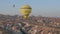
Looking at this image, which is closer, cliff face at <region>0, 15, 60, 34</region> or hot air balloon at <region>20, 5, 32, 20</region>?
hot air balloon at <region>20, 5, 32, 20</region>

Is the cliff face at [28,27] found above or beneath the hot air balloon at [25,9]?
beneath

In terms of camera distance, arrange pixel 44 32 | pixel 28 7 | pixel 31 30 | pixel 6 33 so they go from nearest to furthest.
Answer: pixel 28 7 < pixel 6 33 < pixel 44 32 < pixel 31 30

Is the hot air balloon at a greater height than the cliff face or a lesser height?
greater

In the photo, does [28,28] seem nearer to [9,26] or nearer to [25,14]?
[9,26]

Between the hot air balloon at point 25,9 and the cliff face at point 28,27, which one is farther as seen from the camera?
the cliff face at point 28,27

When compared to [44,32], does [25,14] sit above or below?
above

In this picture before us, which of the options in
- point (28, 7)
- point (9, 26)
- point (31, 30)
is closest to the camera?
point (28, 7)

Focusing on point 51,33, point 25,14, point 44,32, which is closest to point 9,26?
point 44,32

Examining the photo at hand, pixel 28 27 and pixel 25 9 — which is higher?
pixel 25 9

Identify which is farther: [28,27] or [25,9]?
[28,27]

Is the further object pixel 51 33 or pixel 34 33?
pixel 34 33
